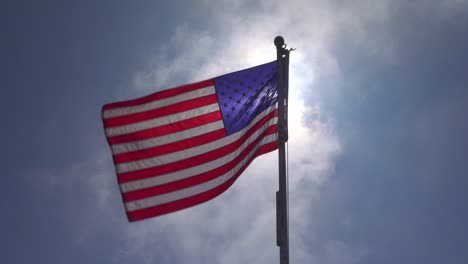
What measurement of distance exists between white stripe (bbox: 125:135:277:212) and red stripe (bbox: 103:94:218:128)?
1.97 metres

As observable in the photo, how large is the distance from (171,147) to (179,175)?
2.80 feet

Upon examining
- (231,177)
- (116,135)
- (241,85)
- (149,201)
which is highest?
(241,85)

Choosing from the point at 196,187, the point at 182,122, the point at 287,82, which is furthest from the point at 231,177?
the point at 287,82

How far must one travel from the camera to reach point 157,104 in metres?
13.1

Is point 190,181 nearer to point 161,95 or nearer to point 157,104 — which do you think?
point 157,104

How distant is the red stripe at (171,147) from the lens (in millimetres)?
12625

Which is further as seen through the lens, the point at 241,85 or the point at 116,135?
the point at 241,85

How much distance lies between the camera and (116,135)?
503 inches

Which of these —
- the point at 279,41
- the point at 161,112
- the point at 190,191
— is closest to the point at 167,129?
the point at 161,112

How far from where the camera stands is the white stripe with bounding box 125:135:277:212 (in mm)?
12086

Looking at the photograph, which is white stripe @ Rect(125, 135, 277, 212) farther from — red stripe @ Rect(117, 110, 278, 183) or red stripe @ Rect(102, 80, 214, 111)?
red stripe @ Rect(102, 80, 214, 111)

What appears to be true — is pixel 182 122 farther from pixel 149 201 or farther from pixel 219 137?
pixel 149 201

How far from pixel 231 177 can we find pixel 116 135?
3335 millimetres

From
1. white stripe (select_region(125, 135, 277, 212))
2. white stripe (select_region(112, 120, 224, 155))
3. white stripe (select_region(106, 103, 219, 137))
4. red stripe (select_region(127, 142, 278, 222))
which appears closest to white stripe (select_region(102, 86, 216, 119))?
white stripe (select_region(106, 103, 219, 137))
